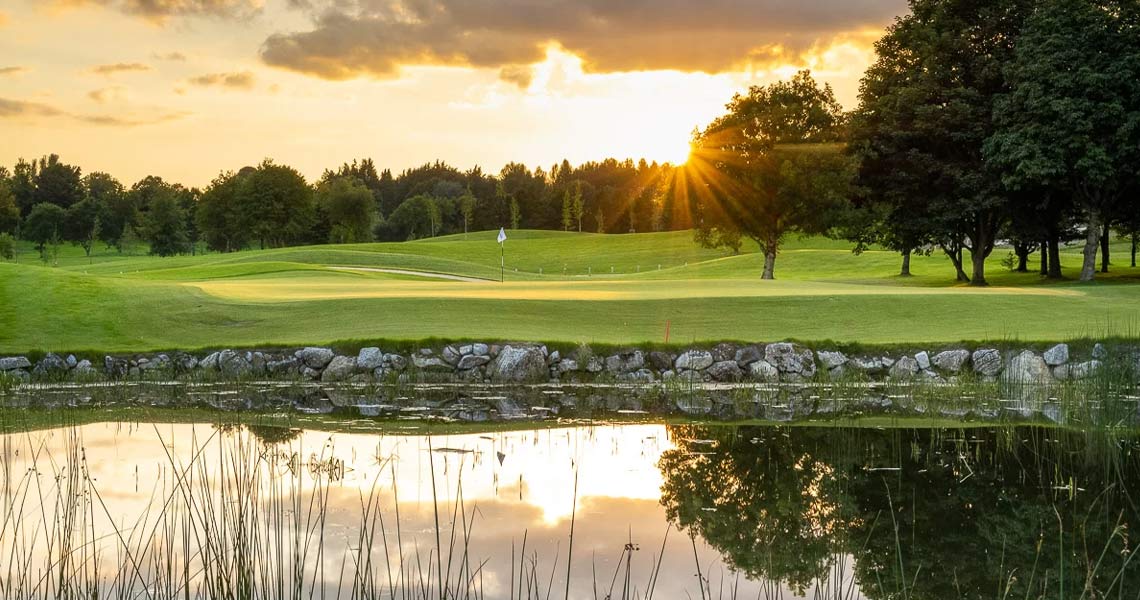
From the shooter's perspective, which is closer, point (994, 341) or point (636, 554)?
point (636, 554)

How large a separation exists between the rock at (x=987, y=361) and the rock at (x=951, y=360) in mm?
170

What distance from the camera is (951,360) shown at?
2033 centimetres

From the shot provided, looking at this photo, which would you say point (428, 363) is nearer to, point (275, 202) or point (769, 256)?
point (769, 256)

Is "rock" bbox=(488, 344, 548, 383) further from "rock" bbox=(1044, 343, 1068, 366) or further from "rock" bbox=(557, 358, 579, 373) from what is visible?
"rock" bbox=(1044, 343, 1068, 366)

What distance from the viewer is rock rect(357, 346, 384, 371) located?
786 inches

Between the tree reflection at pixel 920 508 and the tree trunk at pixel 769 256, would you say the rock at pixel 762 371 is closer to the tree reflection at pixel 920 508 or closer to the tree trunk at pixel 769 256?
the tree reflection at pixel 920 508

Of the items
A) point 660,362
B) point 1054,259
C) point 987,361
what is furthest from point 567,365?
point 1054,259

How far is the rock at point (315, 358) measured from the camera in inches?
794

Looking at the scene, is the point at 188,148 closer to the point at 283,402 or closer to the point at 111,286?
the point at 111,286

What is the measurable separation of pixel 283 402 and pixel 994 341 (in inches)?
533

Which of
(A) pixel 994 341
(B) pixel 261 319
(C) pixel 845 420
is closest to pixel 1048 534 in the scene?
(C) pixel 845 420

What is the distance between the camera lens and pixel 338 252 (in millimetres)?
67562

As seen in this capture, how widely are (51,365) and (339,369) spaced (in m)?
5.59

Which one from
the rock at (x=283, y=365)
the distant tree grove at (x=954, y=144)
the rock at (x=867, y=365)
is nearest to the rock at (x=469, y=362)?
the rock at (x=283, y=365)
